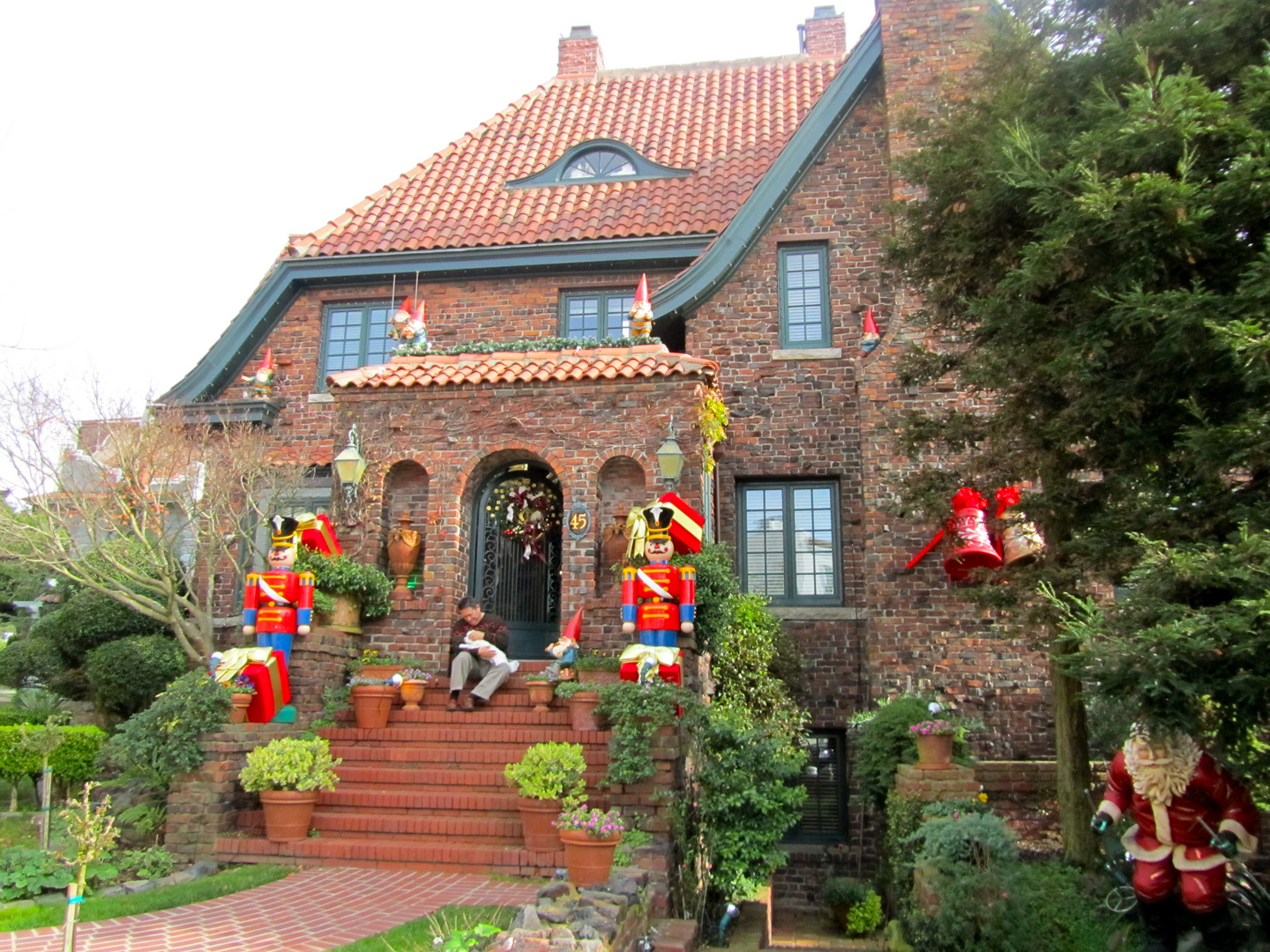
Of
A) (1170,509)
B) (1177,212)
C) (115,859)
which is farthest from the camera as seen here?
(115,859)

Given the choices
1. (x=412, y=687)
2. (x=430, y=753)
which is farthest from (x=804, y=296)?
(x=430, y=753)

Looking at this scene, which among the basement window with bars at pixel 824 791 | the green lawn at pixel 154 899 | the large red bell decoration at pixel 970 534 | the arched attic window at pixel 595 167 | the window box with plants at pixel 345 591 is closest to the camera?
the green lawn at pixel 154 899

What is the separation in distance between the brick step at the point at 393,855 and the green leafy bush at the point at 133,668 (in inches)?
209

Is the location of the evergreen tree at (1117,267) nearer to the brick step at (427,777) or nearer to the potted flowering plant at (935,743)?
the potted flowering plant at (935,743)

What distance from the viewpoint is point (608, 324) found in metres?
15.6

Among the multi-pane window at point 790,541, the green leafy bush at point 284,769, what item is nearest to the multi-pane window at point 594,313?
the multi-pane window at point 790,541

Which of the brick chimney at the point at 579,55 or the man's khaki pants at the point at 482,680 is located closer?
the man's khaki pants at the point at 482,680

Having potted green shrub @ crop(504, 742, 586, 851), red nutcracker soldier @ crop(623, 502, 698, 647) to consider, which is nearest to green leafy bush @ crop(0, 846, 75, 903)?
potted green shrub @ crop(504, 742, 586, 851)

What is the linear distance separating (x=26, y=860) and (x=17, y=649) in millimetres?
A: 7744

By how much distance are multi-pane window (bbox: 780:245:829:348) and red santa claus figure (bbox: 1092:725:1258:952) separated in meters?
9.22

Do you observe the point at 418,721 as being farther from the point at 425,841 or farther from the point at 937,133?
the point at 937,133

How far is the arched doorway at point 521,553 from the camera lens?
41.6ft

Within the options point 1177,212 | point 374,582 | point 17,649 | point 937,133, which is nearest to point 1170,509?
point 1177,212

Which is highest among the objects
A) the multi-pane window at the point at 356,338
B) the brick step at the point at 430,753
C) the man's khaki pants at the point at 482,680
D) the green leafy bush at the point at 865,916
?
the multi-pane window at the point at 356,338
